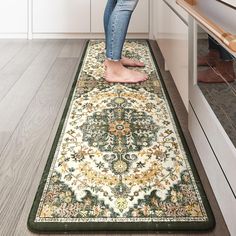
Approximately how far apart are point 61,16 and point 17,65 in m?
1.13

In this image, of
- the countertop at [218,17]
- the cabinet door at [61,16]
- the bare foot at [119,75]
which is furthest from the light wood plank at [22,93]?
the countertop at [218,17]

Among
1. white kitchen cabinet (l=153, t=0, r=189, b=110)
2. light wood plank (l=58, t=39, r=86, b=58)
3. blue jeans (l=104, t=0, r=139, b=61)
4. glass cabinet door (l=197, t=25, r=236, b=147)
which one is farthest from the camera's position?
light wood plank (l=58, t=39, r=86, b=58)

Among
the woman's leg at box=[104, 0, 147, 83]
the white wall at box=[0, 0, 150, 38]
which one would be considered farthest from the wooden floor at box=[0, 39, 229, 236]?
the white wall at box=[0, 0, 150, 38]

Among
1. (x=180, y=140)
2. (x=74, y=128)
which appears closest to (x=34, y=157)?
(x=74, y=128)

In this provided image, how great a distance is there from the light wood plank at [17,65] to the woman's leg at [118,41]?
→ 1.94ft

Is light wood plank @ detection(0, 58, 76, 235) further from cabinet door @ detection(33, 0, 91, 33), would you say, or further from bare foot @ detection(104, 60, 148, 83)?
cabinet door @ detection(33, 0, 91, 33)

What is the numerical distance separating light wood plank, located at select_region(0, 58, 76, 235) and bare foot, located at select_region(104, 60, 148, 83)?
268mm

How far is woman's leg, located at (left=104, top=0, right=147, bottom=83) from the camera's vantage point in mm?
2090

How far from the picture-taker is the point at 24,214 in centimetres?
106

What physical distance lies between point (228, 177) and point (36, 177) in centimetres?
63

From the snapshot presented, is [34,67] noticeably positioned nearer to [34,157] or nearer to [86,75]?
[86,75]

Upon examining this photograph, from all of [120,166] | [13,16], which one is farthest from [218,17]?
[13,16]

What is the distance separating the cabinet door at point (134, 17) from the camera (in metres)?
3.52

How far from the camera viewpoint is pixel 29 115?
69.7 inches
